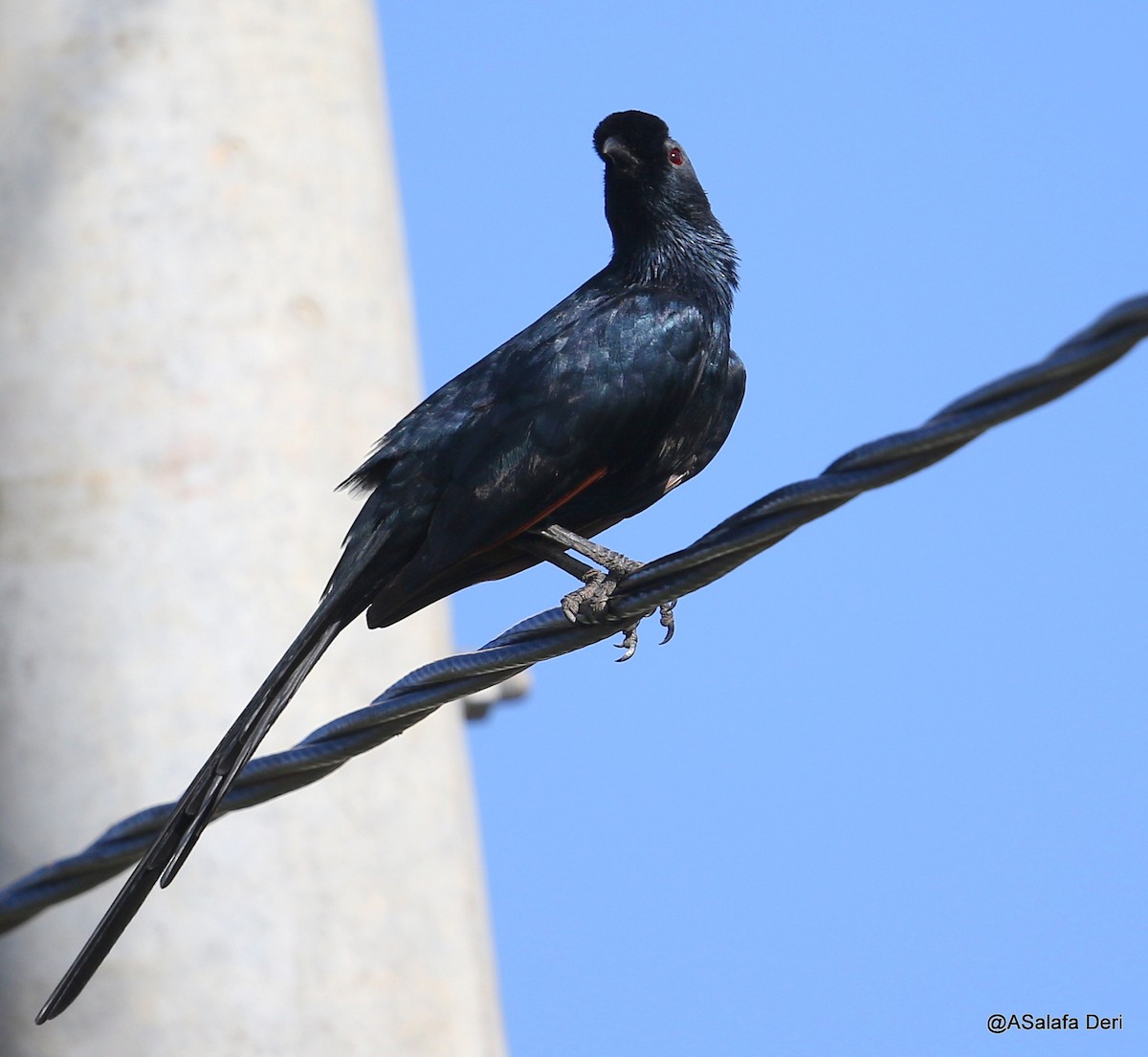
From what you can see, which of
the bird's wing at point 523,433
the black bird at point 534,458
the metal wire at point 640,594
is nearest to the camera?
the metal wire at point 640,594

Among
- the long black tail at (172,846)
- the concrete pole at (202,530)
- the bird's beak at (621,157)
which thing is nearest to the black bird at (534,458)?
the long black tail at (172,846)

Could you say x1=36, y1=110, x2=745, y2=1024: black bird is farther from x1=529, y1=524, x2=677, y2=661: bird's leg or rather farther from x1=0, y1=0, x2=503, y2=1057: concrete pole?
x1=0, y1=0, x2=503, y2=1057: concrete pole

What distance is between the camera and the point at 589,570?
4141 millimetres

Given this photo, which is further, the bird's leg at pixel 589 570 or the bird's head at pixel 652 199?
the bird's head at pixel 652 199

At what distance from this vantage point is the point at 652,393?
437 centimetres

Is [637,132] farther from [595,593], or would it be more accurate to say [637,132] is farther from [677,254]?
[595,593]

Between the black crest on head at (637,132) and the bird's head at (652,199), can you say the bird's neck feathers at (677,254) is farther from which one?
the black crest on head at (637,132)

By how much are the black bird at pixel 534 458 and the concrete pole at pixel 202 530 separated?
1.70m

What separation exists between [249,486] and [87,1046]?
198 centimetres

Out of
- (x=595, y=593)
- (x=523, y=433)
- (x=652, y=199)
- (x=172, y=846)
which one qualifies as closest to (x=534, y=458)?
(x=523, y=433)

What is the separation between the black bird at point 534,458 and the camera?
4.13m

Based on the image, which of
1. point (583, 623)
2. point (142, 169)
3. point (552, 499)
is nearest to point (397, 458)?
point (552, 499)

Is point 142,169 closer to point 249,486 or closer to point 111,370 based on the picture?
point 111,370

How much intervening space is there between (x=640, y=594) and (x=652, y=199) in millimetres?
1788
